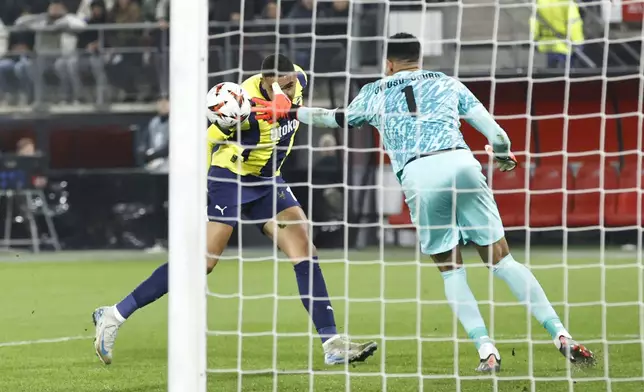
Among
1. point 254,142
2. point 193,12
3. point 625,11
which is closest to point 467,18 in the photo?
point 625,11

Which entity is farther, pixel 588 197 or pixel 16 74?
pixel 16 74

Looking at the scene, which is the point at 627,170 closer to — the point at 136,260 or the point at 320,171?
the point at 320,171

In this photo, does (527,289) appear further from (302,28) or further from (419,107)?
(302,28)

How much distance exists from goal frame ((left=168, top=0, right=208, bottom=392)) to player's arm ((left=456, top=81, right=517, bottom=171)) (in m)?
1.92

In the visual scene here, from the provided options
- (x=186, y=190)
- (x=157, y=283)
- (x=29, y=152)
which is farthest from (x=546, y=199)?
(x=186, y=190)

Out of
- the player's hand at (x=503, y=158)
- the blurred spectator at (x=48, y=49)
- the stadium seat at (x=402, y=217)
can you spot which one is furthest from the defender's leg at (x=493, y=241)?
the blurred spectator at (x=48, y=49)

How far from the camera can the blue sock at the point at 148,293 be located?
666 cm

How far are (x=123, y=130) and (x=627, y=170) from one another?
713cm

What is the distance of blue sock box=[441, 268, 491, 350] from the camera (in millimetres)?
5930

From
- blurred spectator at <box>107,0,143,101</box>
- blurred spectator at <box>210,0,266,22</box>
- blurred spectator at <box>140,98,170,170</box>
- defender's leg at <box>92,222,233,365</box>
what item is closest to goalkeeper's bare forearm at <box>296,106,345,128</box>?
defender's leg at <box>92,222,233,365</box>

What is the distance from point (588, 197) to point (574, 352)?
31.7ft

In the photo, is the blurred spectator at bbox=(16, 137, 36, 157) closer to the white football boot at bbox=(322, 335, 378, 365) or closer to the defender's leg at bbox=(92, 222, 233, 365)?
the defender's leg at bbox=(92, 222, 233, 365)

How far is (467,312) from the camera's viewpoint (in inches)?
235

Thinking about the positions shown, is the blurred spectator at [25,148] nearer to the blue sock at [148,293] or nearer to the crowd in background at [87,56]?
the crowd in background at [87,56]
